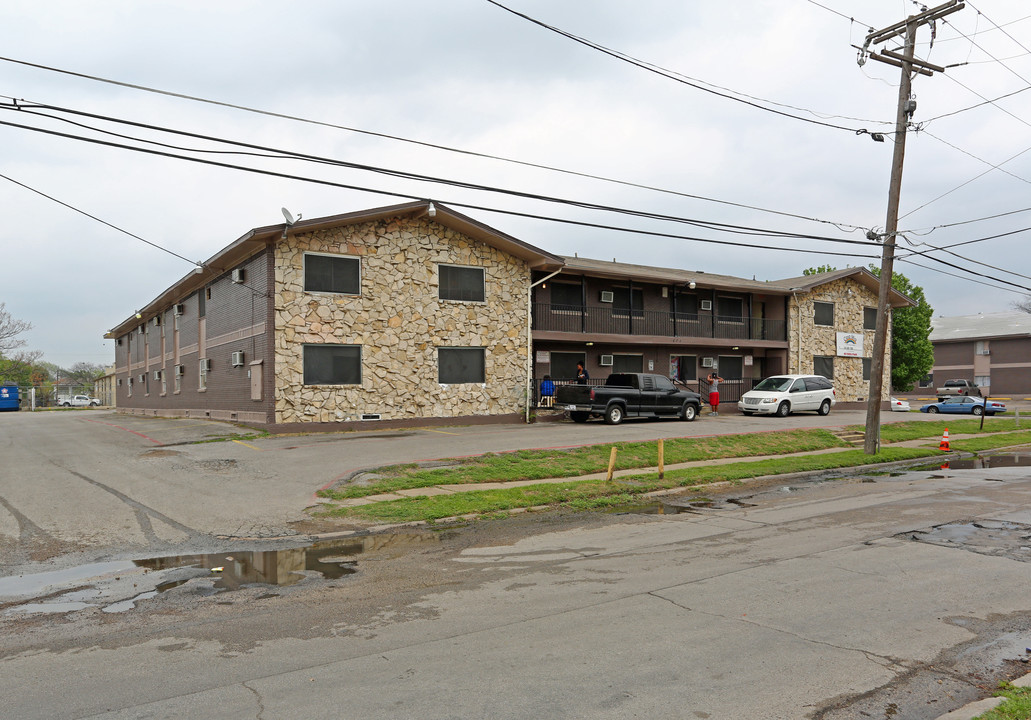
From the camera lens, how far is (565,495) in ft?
39.8

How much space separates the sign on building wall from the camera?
37031 mm

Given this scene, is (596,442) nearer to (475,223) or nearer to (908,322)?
(475,223)

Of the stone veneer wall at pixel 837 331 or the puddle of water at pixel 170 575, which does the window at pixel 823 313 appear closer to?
the stone veneer wall at pixel 837 331

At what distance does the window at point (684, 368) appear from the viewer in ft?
107

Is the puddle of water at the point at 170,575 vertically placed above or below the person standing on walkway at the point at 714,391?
below

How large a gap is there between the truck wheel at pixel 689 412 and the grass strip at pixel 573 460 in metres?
4.58

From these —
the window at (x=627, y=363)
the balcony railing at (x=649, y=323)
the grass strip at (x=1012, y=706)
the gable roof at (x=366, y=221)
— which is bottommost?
the grass strip at (x=1012, y=706)

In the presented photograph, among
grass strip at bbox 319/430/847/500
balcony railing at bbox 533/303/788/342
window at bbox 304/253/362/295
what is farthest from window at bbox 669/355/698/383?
window at bbox 304/253/362/295

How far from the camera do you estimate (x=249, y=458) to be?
1523cm

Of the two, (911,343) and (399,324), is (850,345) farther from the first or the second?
(399,324)

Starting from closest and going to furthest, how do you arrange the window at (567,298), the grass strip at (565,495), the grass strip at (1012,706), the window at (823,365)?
the grass strip at (1012,706) → the grass strip at (565,495) → the window at (567,298) → the window at (823,365)

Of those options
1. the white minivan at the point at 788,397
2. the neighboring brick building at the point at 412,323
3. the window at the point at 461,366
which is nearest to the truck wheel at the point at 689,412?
the neighboring brick building at the point at 412,323

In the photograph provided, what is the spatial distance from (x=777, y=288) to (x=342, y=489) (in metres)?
28.0

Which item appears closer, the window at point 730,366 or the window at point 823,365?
the window at point 730,366
